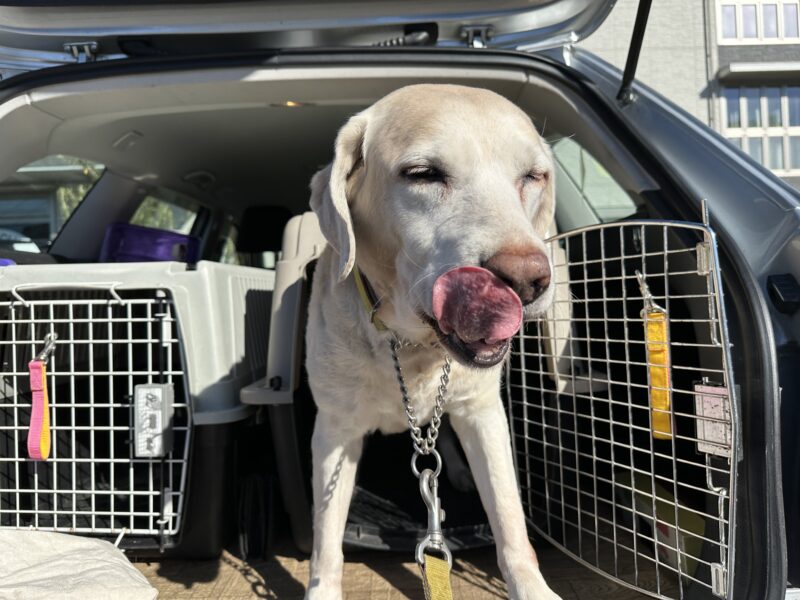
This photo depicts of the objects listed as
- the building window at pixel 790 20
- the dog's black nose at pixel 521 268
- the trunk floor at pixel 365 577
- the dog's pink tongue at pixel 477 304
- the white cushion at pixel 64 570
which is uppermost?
the building window at pixel 790 20

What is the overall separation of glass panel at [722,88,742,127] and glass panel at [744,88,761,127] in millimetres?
39

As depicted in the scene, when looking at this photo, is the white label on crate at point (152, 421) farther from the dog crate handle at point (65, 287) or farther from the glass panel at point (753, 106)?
the glass panel at point (753, 106)

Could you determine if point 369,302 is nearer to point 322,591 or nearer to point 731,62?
point 322,591

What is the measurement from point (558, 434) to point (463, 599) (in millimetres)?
525

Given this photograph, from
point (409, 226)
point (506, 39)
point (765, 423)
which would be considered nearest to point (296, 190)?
point (506, 39)

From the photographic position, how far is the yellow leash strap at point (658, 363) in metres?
1.31

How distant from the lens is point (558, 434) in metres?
1.75

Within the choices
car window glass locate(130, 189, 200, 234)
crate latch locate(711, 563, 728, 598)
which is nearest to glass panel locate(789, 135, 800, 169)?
crate latch locate(711, 563, 728, 598)

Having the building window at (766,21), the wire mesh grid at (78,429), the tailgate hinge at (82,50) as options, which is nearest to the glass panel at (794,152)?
the building window at (766,21)

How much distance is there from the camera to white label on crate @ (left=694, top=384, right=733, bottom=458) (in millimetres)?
1156

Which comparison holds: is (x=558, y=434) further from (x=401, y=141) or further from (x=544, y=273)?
(x=401, y=141)

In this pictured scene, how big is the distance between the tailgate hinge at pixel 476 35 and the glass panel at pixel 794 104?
143cm

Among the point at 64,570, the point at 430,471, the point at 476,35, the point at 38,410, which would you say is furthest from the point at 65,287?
the point at 476,35

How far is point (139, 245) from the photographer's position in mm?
2879
